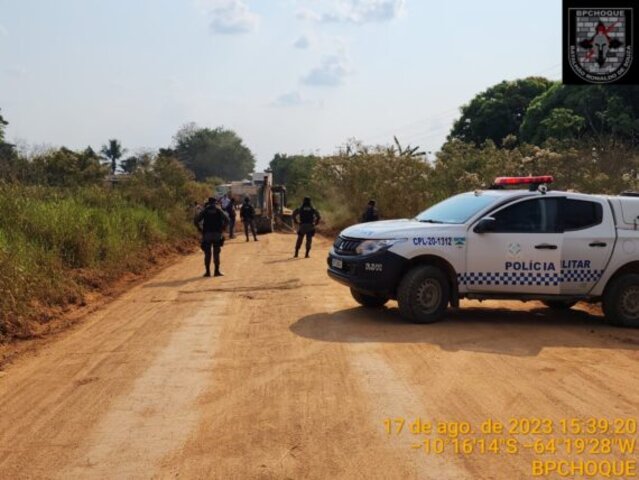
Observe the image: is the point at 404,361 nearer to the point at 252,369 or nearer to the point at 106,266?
the point at 252,369

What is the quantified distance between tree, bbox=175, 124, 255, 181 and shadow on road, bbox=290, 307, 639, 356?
9725cm

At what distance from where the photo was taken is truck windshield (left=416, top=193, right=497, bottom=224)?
8656mm

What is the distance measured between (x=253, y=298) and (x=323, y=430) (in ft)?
20.2

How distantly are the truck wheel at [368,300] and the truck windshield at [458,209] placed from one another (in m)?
1.36

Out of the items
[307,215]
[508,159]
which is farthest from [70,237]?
[508,159]

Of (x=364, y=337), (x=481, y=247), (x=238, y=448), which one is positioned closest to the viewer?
(x=238, y=448)

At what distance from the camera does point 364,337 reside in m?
7.61

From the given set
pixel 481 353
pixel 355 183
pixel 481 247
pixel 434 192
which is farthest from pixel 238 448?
pixel 355 183

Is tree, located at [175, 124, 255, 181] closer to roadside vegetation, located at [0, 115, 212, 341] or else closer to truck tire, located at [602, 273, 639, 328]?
roadside vegetation, located at [0, 115, 212, 341]

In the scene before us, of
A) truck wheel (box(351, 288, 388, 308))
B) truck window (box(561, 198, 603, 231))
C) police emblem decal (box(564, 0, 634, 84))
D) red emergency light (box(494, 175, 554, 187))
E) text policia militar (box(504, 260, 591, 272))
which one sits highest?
police emblem decal (box(564, 0, 634, 84))

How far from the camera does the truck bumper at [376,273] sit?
27.1 feet

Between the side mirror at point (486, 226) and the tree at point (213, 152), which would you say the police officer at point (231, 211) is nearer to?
the side mirror at point (486, 226)

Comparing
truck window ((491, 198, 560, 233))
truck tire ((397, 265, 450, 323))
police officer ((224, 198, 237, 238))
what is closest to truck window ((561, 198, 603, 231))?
truck window ((491, 198, 560, 233))

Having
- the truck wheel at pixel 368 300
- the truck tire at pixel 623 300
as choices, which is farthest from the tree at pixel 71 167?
the truck tire at pixel 623 300
